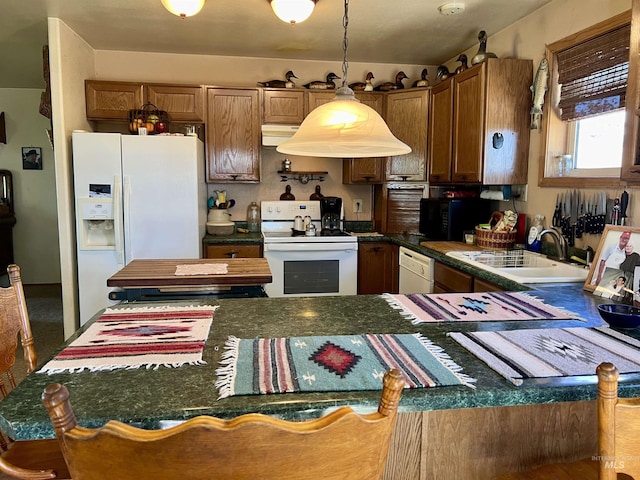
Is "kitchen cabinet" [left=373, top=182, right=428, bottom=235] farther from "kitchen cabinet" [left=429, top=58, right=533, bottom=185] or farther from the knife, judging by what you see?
the knife

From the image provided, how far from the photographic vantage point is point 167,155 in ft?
11.0

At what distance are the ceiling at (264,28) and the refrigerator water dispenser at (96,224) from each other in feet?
4.30

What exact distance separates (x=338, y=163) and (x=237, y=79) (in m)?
1.23

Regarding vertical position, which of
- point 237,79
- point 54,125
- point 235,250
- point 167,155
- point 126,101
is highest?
point 237,79

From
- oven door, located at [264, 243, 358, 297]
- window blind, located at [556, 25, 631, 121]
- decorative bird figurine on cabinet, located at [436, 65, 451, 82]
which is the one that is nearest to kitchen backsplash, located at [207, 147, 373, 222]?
oven door, located at [264, 243, 358, 297]

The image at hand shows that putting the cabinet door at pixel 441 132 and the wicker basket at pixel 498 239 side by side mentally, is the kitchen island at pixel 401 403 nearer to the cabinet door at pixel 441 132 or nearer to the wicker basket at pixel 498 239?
the wicker basket at pixel 498 239

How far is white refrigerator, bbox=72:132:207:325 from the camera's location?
3.28m

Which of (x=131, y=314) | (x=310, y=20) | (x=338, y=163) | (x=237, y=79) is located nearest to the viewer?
(x=131, y=314)

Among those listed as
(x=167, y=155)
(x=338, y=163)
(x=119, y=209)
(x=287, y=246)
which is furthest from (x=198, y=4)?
(x=338, y=163)

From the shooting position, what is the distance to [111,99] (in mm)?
3721

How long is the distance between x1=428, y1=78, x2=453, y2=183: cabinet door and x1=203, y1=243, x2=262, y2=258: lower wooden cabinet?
1.62m

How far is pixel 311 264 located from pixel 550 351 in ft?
8.84

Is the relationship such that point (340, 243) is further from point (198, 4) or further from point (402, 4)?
point (198, 4)

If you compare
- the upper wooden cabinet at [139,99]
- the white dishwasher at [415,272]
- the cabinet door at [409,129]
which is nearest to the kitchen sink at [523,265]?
the white dishwasher at [415,272]
